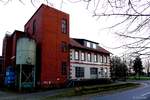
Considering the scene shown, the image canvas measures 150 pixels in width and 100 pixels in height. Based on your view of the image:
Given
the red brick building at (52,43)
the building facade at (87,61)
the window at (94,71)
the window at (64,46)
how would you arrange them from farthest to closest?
the window at (94,71) < the building facade at (87,61) < the window at (64,46) < the red brick building at (52,43)

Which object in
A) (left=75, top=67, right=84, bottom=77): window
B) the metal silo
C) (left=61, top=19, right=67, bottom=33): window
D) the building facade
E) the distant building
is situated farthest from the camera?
(left=75, top=67, right=84, bottom=77): window

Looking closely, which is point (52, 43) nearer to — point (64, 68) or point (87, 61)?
point (64, 68)

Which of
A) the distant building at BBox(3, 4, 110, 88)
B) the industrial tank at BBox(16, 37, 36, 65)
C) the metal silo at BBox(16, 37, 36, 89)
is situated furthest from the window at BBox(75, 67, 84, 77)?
the industrial tank at BBox(16, 37, 36, 65)

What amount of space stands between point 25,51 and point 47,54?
327 centimetres

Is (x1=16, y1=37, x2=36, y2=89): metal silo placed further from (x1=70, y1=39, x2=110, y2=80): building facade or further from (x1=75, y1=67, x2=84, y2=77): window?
(x1=75, y1=67, x2=84, y2=77): window

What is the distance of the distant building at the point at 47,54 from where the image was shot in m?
35.7

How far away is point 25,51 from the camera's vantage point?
3566cm

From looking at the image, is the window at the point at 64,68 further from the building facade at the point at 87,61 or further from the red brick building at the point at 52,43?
the building facade at the point at 87,61

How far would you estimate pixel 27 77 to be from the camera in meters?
35.1

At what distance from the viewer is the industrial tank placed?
3511 cm

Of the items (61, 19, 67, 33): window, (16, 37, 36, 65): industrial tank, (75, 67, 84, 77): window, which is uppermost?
(61, 19, 67, 33): window

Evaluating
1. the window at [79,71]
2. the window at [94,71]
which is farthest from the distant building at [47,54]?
the window at [94,71]

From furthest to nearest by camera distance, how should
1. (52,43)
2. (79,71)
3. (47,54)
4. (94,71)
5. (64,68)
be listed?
(94,71) < (79,71) < (64,68) < (52,43) < (47,54)

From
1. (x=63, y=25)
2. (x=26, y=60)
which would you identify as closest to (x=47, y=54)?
(x=26, y=60)
